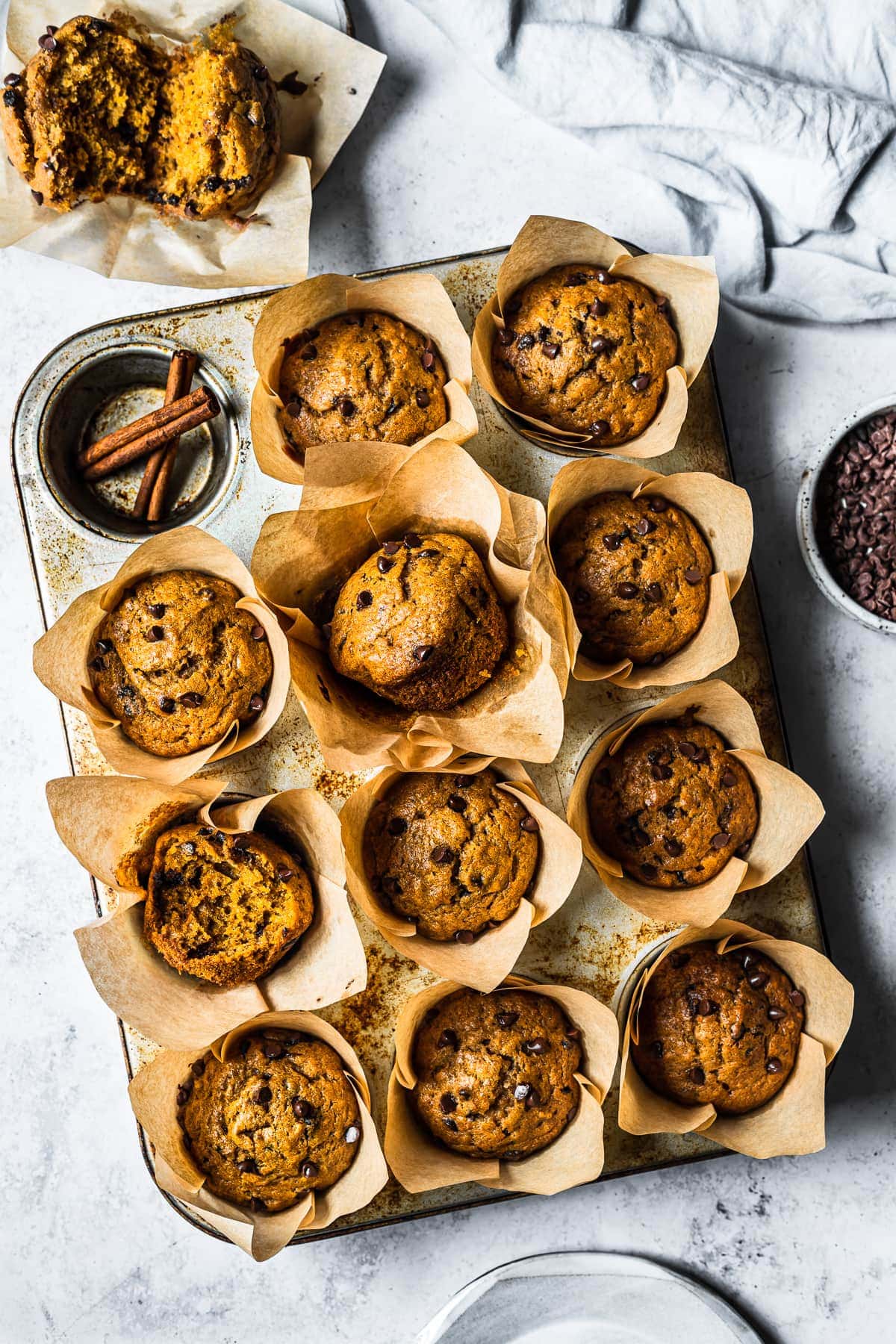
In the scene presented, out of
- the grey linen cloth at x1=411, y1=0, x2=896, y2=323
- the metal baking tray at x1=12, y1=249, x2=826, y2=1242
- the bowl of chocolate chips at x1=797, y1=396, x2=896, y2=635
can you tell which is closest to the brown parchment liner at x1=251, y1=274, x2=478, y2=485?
the metal baking tray at x1=12, y1=249, x2=826, y2=1242

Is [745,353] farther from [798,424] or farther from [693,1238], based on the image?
[693,1238]

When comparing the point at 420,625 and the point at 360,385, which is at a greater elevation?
the point at 360,385

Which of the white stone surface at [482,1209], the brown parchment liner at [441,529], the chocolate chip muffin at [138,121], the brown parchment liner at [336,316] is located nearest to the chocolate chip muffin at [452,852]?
the brown parchment liner at [441,529]

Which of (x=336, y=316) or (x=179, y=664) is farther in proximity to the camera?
(x=336, y=316)

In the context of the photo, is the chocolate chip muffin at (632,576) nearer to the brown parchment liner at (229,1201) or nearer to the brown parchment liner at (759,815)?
the brown parchment liner at (759,815)

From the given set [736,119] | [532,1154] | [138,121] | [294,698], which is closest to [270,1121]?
[532,1154]

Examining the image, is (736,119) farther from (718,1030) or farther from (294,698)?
(718,1030)
